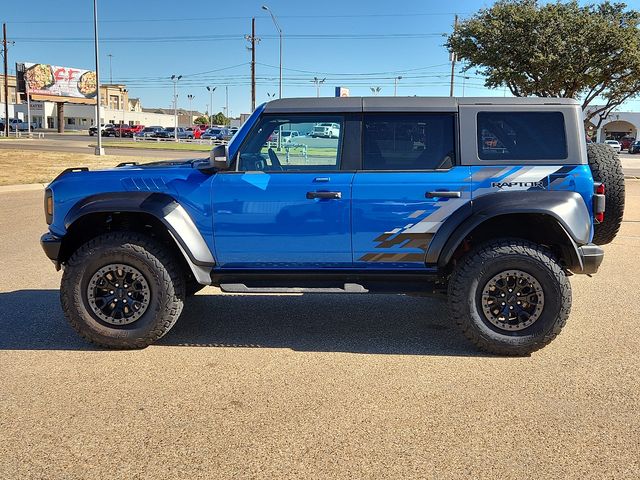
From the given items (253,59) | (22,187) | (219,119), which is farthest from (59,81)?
(219,119)

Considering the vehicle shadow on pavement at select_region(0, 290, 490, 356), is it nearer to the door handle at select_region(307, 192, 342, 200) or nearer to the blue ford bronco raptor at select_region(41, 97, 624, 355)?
the blue ford bronco raptor at select_region(41, 97, 624, 355)

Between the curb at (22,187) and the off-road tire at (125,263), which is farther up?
the curb at (22,187)

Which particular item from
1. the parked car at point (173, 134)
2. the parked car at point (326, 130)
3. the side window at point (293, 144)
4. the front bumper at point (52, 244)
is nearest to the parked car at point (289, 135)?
the side window at point (293, 144)

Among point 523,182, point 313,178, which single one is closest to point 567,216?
point 523,182

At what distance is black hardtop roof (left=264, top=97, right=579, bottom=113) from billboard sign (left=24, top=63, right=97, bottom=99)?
7989 cm

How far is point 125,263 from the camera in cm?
451

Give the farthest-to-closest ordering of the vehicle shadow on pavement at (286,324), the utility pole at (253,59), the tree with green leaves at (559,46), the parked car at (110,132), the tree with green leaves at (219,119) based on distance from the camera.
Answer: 1. the tree with green leaves at (219,119)
2. the parked car at (110,132)
3. the utility pole at (253,59)
4. the tree with green leaves at (559,46)
5. the vehicle shadow on pavement at (286,324)

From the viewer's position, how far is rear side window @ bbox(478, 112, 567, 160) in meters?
4.46

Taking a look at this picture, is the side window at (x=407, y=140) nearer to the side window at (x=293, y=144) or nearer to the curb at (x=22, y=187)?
the side window at (x=293, y=144)

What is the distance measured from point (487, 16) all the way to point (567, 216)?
25111 millimetres

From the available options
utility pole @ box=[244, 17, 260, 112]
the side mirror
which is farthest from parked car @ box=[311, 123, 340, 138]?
utility pole @ box=[244, 17, 260, 112]

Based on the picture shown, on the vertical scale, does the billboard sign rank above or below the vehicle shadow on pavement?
above

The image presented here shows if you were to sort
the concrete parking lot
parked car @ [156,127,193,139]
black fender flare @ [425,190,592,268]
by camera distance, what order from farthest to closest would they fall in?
parked car @ [156,127,193,139], black fender flare @ [425,190,592,268], the concrete parking lot

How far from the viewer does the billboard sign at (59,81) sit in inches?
2982
